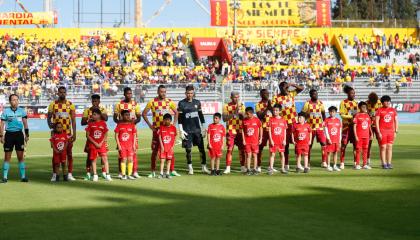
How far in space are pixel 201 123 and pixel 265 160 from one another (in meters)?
3.87

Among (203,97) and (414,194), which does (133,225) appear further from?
(203,97)

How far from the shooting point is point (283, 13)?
6397 cm

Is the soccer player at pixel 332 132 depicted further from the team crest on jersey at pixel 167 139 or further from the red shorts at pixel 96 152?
the red shorts at pixel 96 152

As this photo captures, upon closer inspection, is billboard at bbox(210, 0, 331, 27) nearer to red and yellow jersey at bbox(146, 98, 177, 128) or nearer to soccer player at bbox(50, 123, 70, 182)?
red and yellow jersey at bbox(146, 98, 177, 128)

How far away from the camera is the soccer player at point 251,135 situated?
17.3 meters

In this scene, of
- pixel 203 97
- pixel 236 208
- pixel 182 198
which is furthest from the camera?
pixel 203 97

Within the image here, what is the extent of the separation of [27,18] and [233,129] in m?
45.5

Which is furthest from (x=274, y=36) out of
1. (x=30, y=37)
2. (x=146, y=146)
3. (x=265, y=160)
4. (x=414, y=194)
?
(x=414, y=194)

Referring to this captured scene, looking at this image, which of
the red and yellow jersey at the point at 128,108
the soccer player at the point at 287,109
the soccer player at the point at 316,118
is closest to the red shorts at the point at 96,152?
the red and yellow jersey at the point at 128,108

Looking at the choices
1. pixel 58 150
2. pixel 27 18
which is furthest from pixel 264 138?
pixel 27 18

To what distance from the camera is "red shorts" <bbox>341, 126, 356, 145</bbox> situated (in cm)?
1874

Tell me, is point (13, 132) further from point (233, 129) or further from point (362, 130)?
point (362, 130)

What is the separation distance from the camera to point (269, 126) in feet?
57.6

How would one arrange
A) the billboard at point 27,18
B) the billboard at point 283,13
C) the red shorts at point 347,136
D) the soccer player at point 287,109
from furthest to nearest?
the billboard at point 283,13
the billboard at point 27,18
the red shorts at point 347,136
the soccer player at point 287,109
